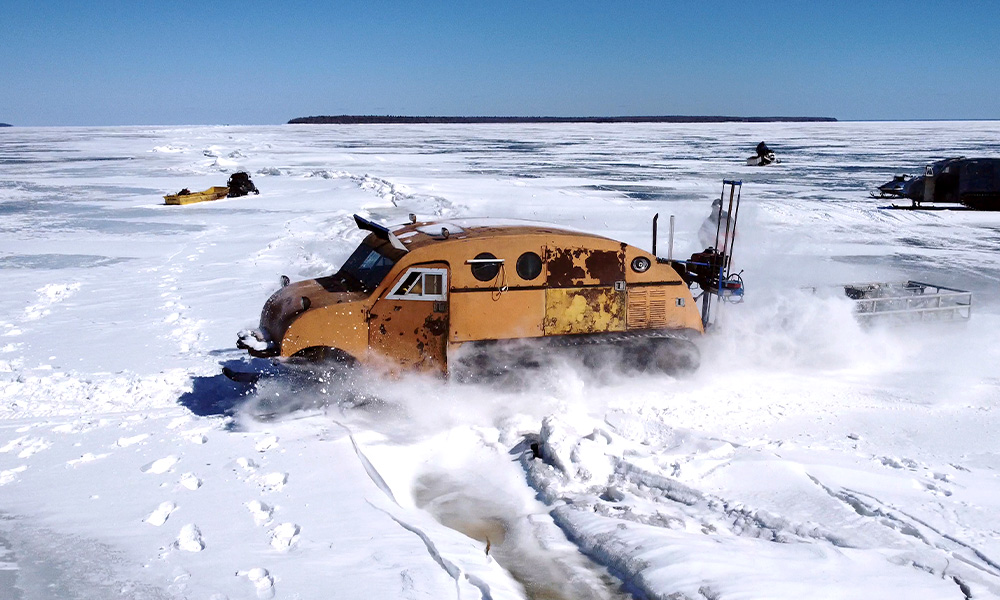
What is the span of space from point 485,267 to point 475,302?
37 cm

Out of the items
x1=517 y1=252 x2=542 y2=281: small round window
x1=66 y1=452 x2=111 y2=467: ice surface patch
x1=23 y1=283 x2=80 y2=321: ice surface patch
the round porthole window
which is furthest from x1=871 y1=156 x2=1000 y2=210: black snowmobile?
x1=66 y1=452 x2=111 y2=467: ice surface patch

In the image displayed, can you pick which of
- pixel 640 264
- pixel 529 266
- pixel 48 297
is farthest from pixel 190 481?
pixel 48 297

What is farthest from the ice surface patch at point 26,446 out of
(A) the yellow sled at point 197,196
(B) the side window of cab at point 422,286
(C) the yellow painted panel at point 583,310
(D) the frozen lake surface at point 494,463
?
(A) the yellow sled at point 197,196

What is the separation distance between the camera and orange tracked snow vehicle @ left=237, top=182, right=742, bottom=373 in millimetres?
7555

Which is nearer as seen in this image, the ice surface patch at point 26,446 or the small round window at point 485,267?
the ice surface patch at point 26,446

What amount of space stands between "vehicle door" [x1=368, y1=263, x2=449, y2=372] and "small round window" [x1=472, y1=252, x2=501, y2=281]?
319mm

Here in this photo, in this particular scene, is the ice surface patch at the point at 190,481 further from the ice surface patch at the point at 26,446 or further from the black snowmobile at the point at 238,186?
the black snowmobile at the point at 238,186

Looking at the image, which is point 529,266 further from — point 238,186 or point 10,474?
point 238,186

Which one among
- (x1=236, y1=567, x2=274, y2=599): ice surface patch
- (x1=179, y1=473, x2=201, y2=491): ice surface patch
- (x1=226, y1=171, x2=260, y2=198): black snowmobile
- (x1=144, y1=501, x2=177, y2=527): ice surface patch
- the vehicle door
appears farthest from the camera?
(x1=226, y1=171, x2=260, y2=198): black snowmobile

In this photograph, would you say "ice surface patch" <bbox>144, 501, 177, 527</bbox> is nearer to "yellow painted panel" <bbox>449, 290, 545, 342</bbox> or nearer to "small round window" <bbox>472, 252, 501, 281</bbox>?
"yellow painted panel" <bbox>449, 290, 545, 342</bbox>

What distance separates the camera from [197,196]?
24984mm

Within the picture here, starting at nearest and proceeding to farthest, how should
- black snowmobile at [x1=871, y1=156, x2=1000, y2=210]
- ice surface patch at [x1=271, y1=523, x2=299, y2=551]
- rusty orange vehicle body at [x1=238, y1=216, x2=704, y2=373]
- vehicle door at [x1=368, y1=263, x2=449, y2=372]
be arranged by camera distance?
ice surface patch at [x1=271, y1=523, x2=299, y2=551] < rusty orange vehicle body at [x1=238, y1=216, x2=704, y2=373] < vehicle door at [x1=368, y1=263, x2=449, y2=372] < black snowmobile at [x1=871, y1=156, x2=1000, y2=210]

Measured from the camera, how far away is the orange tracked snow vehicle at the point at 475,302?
7.55 meters

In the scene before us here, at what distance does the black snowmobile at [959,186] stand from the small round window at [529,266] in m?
21.7
